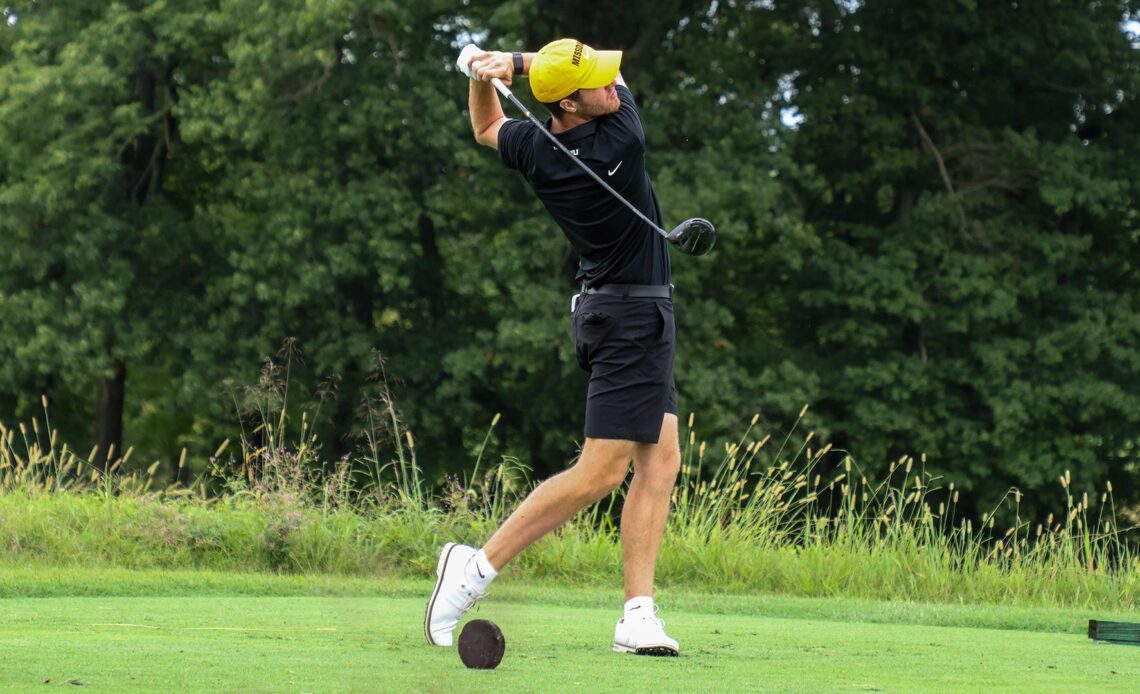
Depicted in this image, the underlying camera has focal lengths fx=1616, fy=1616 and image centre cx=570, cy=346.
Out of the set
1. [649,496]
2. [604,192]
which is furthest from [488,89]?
[649,496]

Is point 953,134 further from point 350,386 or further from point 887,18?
point 350,386

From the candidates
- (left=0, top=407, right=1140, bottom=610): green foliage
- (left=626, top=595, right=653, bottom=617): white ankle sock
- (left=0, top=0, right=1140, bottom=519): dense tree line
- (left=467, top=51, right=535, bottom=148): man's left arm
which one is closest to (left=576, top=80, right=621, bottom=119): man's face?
(left=467, top=51, right=535, bottom=148): man's left arm

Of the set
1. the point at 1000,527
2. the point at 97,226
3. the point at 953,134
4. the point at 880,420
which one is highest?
the point at 953,134

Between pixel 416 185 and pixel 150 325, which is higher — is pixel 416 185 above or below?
above

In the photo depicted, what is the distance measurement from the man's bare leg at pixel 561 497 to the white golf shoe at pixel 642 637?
0.37 m

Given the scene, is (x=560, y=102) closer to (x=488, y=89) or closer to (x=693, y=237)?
(x=488, y=89)

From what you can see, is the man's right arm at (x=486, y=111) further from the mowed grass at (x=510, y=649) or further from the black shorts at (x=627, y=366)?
the mowed grass at (x=510, y=649)

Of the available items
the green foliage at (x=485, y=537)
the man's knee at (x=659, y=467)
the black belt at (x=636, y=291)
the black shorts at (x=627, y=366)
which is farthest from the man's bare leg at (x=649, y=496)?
the green foliage at (x=485, y=537)

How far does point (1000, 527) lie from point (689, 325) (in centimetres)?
507

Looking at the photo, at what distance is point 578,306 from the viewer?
16.5 feet

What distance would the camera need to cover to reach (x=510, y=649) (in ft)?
15.5

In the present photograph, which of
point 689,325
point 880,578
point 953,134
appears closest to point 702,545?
point 880,578

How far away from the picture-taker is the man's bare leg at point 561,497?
4.80 metres

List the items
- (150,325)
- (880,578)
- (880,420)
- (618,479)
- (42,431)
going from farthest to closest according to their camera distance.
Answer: (42,431)
(150,325)
(880,420)
(880,578)
(618,479)
